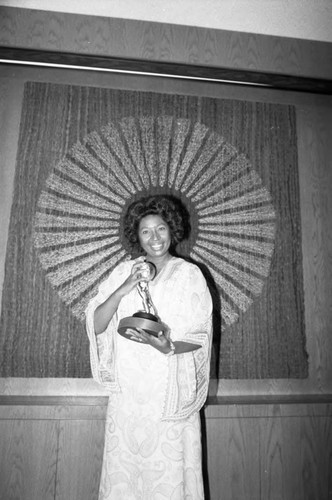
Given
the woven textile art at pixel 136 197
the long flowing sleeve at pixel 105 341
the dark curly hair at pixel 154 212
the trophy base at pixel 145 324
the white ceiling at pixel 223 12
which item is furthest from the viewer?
the white ceiling at pixel 223 12

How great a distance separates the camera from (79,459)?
1.57 m

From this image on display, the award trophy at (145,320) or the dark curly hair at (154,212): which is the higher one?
the dark curly hair at (154,212)

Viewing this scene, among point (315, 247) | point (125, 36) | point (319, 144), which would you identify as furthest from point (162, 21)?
point (315, 247)

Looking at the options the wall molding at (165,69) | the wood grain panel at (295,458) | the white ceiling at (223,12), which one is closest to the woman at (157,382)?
the wood grain panel at (295,458)

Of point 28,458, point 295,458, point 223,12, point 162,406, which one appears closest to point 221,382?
point 295,458

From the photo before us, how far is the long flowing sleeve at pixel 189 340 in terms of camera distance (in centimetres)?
120

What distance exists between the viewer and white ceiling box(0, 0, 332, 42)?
1924 millimetres

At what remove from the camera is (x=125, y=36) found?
196 cm

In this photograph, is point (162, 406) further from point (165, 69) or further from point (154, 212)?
point (165, 69)

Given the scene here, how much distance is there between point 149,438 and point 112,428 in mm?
144

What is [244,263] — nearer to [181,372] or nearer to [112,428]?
[181,372]

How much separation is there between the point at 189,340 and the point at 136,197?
871 millimetres

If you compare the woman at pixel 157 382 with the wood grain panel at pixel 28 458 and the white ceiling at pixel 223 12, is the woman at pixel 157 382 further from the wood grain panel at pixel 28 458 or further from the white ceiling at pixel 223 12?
the white ceiling at pixel 223 12

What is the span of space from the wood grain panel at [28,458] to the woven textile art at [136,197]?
0.24 m
